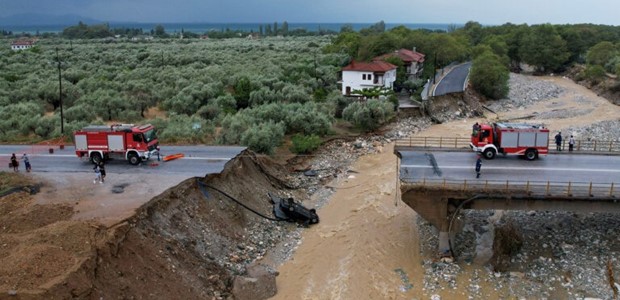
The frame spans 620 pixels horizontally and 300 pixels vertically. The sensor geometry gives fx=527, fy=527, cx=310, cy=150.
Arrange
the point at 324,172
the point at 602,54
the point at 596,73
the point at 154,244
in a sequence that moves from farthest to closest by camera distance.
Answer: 1. the point at 602,54
2. the point at 596,73
3. the point at 324,172
4. the point at 154,244

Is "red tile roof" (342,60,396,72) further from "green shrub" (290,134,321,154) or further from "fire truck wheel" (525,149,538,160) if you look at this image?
"fire truck wheel" (525,149,538,160)

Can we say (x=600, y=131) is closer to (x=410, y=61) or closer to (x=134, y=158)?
(x=410, y=61)

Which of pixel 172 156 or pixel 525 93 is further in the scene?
pixel 525 93

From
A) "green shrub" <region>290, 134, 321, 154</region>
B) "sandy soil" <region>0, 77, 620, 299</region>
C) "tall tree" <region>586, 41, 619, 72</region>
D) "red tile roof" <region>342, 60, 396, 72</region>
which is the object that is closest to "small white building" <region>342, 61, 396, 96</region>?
"red tile roof" <region>342, 60, 396, 72</region>

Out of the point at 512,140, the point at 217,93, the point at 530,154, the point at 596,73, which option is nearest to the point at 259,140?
the point at 512,140

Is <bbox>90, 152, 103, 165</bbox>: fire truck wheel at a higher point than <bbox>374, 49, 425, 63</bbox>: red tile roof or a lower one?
lower

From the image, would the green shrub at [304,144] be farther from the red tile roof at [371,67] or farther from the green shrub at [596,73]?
the green shrub at [596,73]

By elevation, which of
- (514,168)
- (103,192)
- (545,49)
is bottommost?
(103,192)
